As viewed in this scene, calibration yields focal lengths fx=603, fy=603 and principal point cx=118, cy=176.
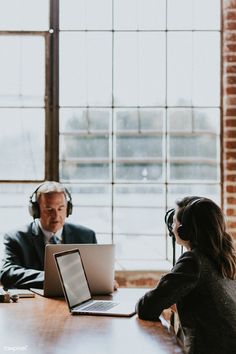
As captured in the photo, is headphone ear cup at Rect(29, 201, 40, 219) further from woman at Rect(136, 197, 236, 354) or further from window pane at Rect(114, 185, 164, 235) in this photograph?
woman at Rect(136, 197, 236, 354)

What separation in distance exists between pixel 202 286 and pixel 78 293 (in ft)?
2.27

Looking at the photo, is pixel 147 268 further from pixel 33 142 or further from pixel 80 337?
pixel 80 337

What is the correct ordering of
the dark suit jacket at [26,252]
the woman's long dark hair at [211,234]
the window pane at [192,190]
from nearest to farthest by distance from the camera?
the woman's long dark hair at [211,234] < the dark suit jacket at [26,252] < the window pane at [192,190]

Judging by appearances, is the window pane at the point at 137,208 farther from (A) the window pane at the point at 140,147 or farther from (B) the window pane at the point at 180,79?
(B) the window pane at the point at 180,79

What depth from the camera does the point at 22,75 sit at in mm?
4219

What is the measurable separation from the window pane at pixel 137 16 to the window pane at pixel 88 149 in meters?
0.64

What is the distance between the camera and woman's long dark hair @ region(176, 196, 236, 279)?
2.42 meters

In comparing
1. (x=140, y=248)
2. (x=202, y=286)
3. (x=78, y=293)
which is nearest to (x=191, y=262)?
(x=202, y=286)

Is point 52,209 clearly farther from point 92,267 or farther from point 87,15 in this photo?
point 87,15

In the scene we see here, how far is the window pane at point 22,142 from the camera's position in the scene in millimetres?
4211

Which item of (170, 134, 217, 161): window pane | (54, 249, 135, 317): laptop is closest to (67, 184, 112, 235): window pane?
(170, 134, 217, 161): window pane

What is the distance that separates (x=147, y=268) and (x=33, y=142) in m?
1.18

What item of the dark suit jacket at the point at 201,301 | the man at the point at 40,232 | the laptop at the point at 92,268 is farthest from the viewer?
the man at the point at 40,232

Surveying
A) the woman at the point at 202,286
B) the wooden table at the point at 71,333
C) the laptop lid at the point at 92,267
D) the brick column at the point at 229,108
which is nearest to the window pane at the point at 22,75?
the brick column at the point at 229,108
